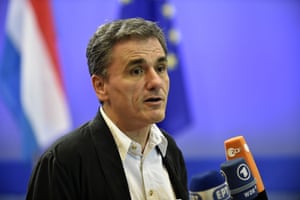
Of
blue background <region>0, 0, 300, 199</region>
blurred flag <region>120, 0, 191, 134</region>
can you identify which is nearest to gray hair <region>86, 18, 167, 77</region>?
blurred flag <region>120, 0, 191, 134</region>

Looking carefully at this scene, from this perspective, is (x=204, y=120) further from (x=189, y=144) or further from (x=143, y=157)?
(x=143, y=157)

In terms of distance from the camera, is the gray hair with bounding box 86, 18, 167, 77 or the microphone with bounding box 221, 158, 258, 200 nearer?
the microphone with bounding box 221, 158, 258, 200

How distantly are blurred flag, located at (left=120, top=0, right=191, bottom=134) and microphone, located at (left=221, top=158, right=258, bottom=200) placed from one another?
198 cm

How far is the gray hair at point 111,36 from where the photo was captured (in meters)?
1.31

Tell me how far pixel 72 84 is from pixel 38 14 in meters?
0.64

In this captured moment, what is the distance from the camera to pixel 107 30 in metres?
1.33

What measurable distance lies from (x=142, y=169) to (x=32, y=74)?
6.62 feet

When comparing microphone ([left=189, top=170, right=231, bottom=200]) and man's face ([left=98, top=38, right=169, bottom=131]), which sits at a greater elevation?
man's face ([left=98, top=38, right=169, bottom=131])

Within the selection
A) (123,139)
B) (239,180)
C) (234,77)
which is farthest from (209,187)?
(234,77)

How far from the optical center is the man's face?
129cm

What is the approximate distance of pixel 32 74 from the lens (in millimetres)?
3191

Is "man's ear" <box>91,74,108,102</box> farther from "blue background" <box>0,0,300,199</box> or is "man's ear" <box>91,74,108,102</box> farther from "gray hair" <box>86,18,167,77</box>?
"blue background" <box>0,0,300,199</box>

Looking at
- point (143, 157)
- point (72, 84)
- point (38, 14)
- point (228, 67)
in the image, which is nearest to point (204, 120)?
point (228, 67)

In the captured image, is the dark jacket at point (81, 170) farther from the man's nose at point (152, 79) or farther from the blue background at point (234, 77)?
the blue background at point (234, 77)
